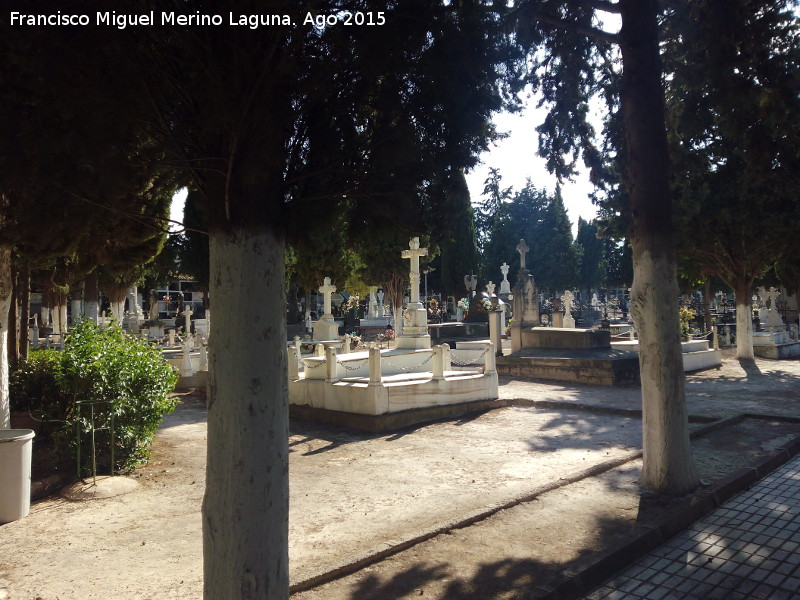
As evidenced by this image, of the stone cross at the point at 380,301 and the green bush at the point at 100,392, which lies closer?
the green bush at the point at 100,392

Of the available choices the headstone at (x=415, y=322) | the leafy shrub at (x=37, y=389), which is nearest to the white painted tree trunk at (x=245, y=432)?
the leafy shrub at (x=37, y=389)

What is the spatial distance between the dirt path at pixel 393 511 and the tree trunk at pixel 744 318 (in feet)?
35.2

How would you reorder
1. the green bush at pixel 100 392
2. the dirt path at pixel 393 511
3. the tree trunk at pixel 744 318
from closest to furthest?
the dirt path at pixel 393 511 → the green bush at pixel 100 392 → the tree trunk at pixel 744 318

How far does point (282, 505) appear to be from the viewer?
111 inches

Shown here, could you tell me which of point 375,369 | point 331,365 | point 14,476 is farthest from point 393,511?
point 331,365

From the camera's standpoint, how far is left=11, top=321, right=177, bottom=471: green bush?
21.1ft

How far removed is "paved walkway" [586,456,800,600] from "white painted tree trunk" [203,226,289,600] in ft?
7.80

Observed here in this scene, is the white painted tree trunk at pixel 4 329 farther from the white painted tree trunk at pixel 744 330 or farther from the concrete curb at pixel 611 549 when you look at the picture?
the white painted tree trunk at pixel 744 330

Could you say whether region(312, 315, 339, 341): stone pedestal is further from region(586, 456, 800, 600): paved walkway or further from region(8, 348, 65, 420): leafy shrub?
region(586, 456, 800, 600): paved walkway

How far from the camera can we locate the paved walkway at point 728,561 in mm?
3781

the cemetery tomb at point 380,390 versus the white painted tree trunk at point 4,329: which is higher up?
the white painted tree trunk at point 4,329

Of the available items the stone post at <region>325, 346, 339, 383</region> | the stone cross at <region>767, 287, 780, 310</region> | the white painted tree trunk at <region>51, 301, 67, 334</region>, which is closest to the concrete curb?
the stone post at <region>325, 346, 339, 383</region>

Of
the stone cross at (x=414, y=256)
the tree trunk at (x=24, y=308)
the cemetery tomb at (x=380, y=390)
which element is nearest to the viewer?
the tree trunk at (x=24, y=308)

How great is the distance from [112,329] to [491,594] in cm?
611
